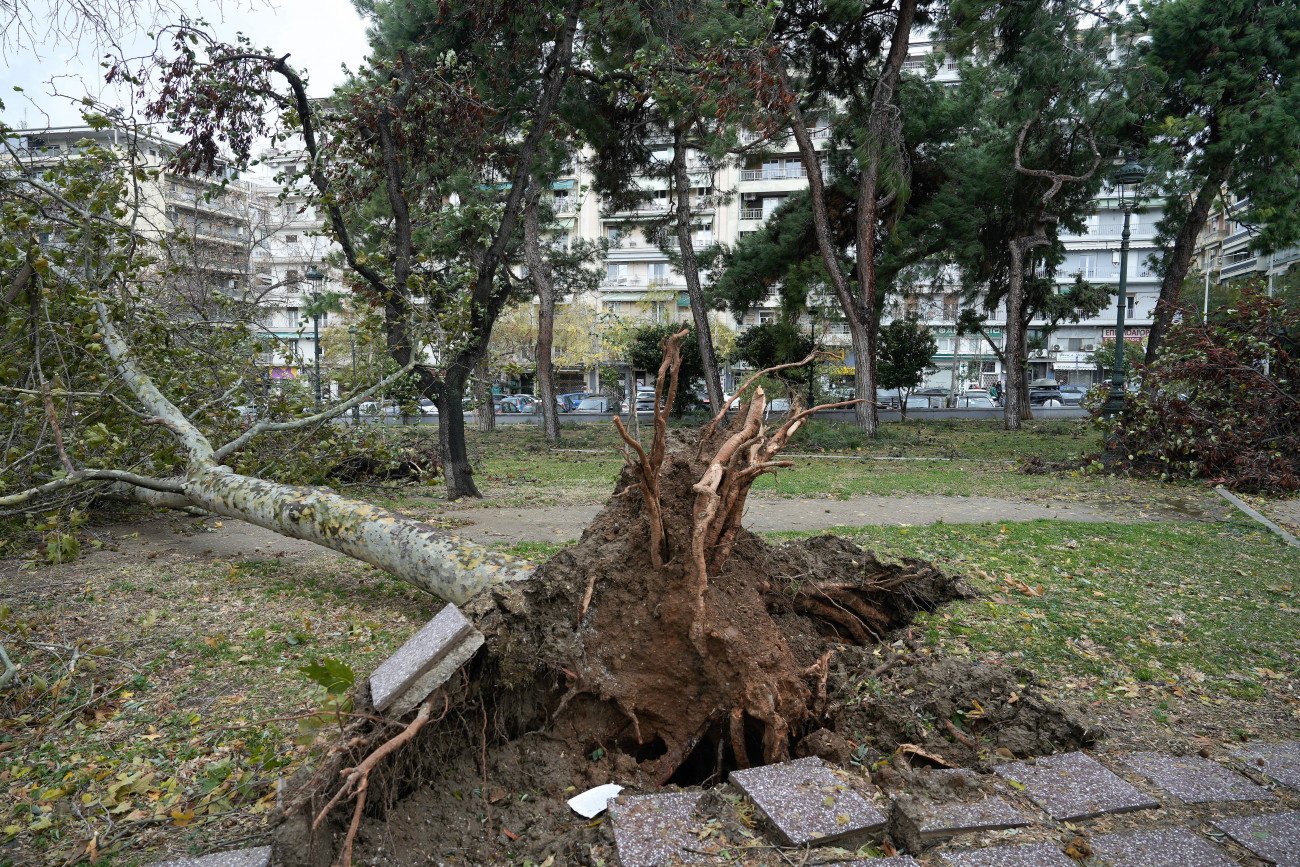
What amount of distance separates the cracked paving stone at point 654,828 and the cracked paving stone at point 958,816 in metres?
0.66

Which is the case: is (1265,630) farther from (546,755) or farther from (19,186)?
(19,186)

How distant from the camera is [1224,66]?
13.3 metres

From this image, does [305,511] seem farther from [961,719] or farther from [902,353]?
[902,353]

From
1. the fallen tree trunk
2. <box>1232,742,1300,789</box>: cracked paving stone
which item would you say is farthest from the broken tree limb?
<box>1232,742,1300,789</box>: cracked paving stone

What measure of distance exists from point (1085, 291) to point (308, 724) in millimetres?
28882

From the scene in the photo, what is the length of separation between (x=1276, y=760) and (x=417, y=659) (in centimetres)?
310

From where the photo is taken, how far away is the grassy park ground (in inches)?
109

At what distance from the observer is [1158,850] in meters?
2.18

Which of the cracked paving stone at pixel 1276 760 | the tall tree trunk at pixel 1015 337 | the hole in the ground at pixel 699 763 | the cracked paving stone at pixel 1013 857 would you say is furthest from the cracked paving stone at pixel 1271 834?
the tall tree trunk at pixel 1015 337

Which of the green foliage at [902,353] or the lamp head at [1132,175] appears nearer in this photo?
the lamp head at [1132,175]

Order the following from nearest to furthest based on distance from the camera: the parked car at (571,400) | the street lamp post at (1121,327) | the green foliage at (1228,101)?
the street lamp post at (1121,327)
the green foliage at (1228,101)
the parked car at (571,400)

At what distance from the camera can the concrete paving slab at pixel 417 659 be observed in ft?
8.24

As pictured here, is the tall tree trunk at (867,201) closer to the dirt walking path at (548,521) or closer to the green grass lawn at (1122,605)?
the dirt walking path at (548,521)

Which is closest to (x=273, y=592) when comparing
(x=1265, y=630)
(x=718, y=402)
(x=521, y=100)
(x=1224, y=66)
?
(x=1265, y=630)
